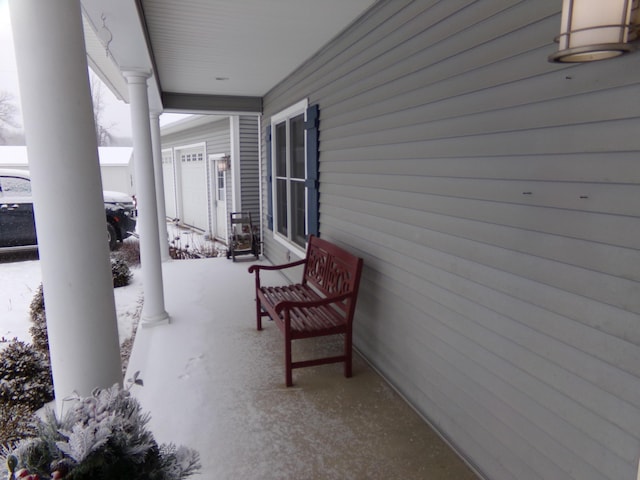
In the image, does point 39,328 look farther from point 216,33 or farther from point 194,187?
point 194,187

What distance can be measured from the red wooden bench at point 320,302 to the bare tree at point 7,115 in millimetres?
20782

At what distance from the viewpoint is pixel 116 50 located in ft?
10.4

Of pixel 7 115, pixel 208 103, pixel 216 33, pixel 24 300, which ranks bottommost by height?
pixel 24 300

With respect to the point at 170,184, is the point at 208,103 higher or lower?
higher

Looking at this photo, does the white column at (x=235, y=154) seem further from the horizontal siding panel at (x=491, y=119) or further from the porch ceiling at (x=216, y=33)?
the horizontal siding panel at (x=491, y=119)

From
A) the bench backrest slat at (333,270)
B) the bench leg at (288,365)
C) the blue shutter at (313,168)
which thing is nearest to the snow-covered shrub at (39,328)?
the bench leg at (288,365)

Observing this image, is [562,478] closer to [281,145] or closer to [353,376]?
[353,376]

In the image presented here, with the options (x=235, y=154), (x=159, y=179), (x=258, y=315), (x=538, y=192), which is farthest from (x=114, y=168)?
(x=538, y=192)

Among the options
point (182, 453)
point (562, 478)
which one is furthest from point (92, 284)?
point (562, 478)

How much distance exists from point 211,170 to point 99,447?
915cm

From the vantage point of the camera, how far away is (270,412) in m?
2.56

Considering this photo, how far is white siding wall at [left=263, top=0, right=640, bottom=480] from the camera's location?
1336mm

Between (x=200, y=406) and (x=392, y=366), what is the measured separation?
126 cm

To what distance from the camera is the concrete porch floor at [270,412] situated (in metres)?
2.10
